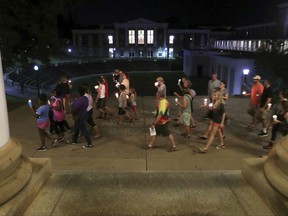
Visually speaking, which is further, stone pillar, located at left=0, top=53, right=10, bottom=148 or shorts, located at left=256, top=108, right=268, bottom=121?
shorts, located at left=256, top=108, right=268, bottom=121

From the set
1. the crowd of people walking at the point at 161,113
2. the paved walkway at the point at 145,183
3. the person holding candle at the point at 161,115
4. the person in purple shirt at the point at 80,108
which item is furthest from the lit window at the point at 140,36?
the person holding candle at the point at 161,115

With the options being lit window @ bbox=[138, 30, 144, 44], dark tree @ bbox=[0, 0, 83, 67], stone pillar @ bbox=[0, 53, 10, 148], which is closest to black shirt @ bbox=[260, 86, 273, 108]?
stone pillar @ bbox=[0, 53, 10, 148]

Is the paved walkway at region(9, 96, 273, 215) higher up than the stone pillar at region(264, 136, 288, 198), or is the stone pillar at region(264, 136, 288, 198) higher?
the stone pillar at region(264, 136, 288, 198)

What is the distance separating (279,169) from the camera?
3945 millimetres

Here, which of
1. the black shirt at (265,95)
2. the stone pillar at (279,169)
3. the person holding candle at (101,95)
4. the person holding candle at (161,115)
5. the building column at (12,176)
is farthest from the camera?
the person holding candle at (101,95)

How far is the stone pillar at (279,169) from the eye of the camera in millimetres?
3688

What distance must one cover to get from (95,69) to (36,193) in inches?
2319

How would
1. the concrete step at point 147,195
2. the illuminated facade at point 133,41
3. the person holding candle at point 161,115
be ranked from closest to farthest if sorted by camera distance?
the concrete step at point 147,195, the person holding candle at point 161,115, the illuminated facade at point 133,41

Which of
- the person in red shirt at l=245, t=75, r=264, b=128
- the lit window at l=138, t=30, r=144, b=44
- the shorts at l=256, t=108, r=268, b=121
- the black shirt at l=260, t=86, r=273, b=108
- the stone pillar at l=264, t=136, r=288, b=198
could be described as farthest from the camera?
the lit window at l=138, t=30, r=144, b=44

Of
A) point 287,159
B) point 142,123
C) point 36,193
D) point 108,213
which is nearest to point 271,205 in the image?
point 287,159

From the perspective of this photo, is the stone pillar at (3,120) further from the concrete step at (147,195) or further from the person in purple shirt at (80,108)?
the person in purple shirt at (80,108)

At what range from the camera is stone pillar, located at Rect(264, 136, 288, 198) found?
3688 millimetres

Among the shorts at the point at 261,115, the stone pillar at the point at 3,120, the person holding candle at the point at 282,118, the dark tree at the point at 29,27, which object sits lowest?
the shorts at the point at 261,115

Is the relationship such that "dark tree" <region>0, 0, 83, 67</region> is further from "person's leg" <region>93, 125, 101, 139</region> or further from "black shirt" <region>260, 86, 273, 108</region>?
"black shirt" <region>260, 86, 273, 108</region>
